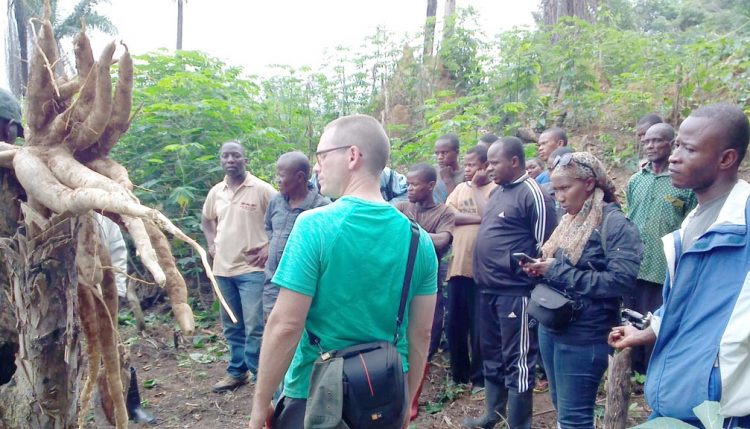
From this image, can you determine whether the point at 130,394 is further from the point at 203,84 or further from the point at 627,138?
the point at 627,138

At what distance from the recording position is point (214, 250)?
17.4 ft

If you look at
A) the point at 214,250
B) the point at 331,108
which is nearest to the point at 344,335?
the point at 214,250

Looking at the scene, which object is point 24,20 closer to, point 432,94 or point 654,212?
point 432,94

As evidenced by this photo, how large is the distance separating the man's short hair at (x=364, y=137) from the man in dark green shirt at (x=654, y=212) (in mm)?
2584

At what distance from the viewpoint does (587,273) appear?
2869 mm

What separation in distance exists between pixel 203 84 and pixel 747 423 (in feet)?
22.1

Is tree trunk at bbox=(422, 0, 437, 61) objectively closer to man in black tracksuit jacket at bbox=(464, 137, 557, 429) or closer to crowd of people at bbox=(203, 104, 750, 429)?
crowd of people at bbox=(203, 104, 750, 429)

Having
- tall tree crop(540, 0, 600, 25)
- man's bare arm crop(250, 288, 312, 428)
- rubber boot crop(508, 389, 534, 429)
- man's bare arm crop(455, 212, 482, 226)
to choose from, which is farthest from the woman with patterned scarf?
tall tree crop(540, 0, 600, 25)

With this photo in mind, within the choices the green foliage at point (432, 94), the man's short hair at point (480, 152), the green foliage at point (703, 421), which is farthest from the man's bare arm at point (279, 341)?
the green foliage at point (432, 94)

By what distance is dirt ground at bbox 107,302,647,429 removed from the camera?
440 centimetres

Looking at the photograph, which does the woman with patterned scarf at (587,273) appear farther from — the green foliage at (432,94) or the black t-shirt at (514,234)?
the green foliage at (432,94)

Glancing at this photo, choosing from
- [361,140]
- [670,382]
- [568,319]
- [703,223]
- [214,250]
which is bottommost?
[214,250]

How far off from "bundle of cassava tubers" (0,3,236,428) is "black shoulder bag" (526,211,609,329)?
1.65m

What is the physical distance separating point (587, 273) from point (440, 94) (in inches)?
227
